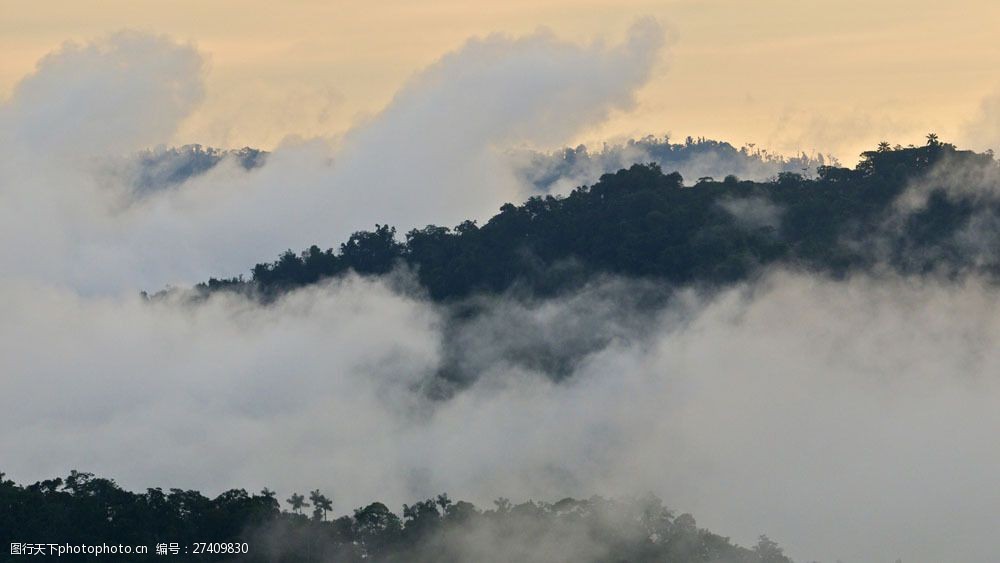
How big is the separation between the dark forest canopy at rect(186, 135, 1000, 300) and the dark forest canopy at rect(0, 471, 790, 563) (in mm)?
41564

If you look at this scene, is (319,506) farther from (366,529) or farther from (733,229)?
(733,229)

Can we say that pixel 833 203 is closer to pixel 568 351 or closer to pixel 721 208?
pixel 721 208

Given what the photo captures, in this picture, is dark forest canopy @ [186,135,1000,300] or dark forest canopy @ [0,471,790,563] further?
dark forest canopy @ [186,135,1000,300]

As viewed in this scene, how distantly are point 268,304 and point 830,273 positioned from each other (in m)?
46.5

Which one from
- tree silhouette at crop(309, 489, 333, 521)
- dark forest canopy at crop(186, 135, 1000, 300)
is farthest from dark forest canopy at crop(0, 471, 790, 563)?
dark forest canopy at crop(186, 135, 1000, 300)

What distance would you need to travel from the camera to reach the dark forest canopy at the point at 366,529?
76125mm

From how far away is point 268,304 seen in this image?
Answer: 150m

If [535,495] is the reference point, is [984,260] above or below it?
above

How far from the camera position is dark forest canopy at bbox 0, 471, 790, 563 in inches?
2997

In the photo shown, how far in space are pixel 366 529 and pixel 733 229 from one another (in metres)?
46.3

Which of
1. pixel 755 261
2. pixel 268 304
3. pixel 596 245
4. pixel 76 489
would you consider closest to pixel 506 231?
pixel 596 245

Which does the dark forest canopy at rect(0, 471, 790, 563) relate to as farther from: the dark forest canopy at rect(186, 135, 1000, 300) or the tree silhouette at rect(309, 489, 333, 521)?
the dark forest canopy at rect(186, 135, 1000, 300)

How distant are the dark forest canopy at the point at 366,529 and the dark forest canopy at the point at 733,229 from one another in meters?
41.6

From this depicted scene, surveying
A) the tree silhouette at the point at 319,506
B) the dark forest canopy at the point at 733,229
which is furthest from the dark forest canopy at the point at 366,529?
the dark forest canopy at the point at 733,229
